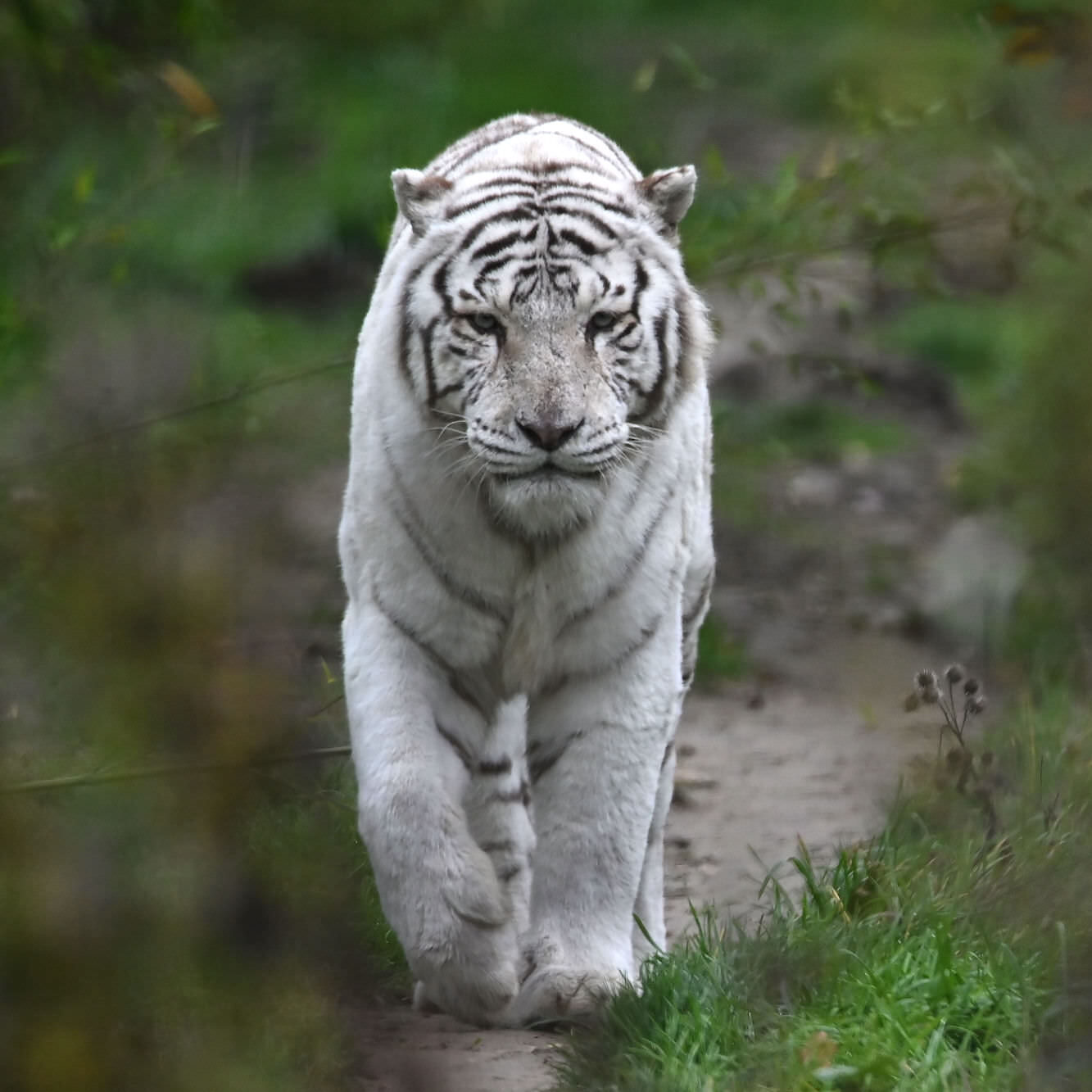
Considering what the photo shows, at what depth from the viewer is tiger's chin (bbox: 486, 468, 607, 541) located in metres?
3.45

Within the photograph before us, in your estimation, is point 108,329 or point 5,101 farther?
point 5,101

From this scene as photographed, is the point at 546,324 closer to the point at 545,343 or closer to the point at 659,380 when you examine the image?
the point at 545,343

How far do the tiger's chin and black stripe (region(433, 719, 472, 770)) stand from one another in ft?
1.32

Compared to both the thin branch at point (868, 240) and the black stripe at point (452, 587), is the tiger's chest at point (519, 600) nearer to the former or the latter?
the black stripe at point (452, 587)

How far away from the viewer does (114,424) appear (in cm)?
145

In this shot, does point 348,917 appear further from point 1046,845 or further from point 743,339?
point 743,339

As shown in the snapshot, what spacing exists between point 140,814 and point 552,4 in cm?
1216

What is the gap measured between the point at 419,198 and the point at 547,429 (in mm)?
699

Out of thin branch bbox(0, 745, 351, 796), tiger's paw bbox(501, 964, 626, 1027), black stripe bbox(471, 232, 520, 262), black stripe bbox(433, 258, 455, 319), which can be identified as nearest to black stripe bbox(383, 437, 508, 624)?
black stripe bbox(433, 258, 455, 319)

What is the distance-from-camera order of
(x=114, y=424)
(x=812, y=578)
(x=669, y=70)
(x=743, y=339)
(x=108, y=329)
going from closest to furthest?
(x=114, y=424) < (x=108, y=329) < (x=812, y=578) < (x=743, y=339) < (x=669, y=70)

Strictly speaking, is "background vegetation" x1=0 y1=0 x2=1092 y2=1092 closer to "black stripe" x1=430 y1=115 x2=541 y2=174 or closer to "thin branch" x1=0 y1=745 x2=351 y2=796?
"thin branch" x1=0 y1=745 x2=351 y2=796

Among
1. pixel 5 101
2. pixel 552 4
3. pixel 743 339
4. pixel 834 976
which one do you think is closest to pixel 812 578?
pixel 743 339

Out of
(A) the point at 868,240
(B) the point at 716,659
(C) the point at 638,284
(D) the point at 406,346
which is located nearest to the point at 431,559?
(D) the point at 406,346

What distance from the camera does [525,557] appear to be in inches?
143
